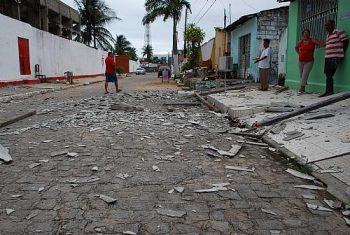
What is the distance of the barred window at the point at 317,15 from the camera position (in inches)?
371

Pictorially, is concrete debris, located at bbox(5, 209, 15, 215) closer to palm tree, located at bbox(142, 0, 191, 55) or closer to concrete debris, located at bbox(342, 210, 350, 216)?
concrete debris, located at bbox(342, 210, 350, 216)

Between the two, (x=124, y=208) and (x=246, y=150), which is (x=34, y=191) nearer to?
(x=124, y=208)

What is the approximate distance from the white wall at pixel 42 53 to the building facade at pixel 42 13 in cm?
235

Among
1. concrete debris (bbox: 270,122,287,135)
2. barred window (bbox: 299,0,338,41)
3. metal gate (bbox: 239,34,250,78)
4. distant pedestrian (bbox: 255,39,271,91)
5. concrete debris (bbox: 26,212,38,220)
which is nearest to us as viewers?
concrete debris (bbox: 26,212,38,220)

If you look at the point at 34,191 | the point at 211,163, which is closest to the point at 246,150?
the point at 211,163

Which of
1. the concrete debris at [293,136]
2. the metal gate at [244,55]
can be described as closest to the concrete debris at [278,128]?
the concrete debris at [293,136]

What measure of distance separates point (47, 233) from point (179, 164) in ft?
7.23

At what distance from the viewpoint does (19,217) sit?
306cm

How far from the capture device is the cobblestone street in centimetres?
294

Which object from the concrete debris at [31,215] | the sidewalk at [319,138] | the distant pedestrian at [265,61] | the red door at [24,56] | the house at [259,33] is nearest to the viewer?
the concrete debris at [31,215]

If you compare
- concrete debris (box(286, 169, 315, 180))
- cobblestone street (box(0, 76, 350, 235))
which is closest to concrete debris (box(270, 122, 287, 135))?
cobblestone street (box(0, 76, 350, 235))

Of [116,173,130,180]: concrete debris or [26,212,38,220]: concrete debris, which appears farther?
[116,173,130,180]: concrete debris

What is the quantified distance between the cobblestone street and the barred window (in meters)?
5.22

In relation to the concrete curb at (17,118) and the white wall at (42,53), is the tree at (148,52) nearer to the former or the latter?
the white wall at (42,53)
